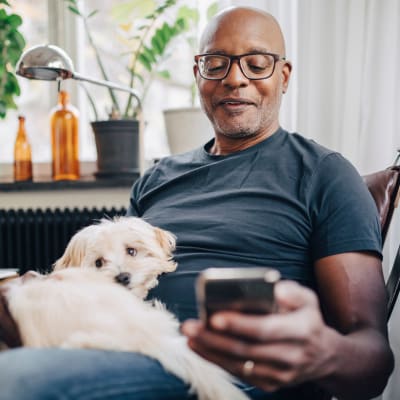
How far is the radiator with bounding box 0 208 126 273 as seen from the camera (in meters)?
2.43

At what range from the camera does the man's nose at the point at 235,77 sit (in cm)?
138

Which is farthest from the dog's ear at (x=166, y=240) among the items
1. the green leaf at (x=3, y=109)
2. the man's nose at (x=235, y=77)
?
the green leaf at (x=3, y=109)

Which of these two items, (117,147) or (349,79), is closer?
(349,79)

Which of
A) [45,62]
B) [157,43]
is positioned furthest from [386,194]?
[157,43]

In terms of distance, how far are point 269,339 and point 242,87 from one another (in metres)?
0.81

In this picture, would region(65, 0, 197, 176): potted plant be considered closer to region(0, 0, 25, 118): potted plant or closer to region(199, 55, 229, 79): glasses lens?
region(0, 0, 25, 118): potted plant

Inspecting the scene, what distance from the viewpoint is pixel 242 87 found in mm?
1387


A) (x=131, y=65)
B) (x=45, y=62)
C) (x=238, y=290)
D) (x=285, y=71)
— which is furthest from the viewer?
(x=131, y=65)

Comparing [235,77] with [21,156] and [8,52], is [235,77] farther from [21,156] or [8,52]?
[8,52]

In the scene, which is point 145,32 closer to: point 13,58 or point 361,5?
point 13,58

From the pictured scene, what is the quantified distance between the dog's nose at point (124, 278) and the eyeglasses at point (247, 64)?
56cm

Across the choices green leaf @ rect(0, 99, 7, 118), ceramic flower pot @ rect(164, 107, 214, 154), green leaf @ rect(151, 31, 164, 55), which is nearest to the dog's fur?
ceramic flower pot @ rect(164, 107, 214, 154)

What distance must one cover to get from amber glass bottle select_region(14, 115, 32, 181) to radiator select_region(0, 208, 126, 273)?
0.16m

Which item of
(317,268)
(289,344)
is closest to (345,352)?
(289,344)
